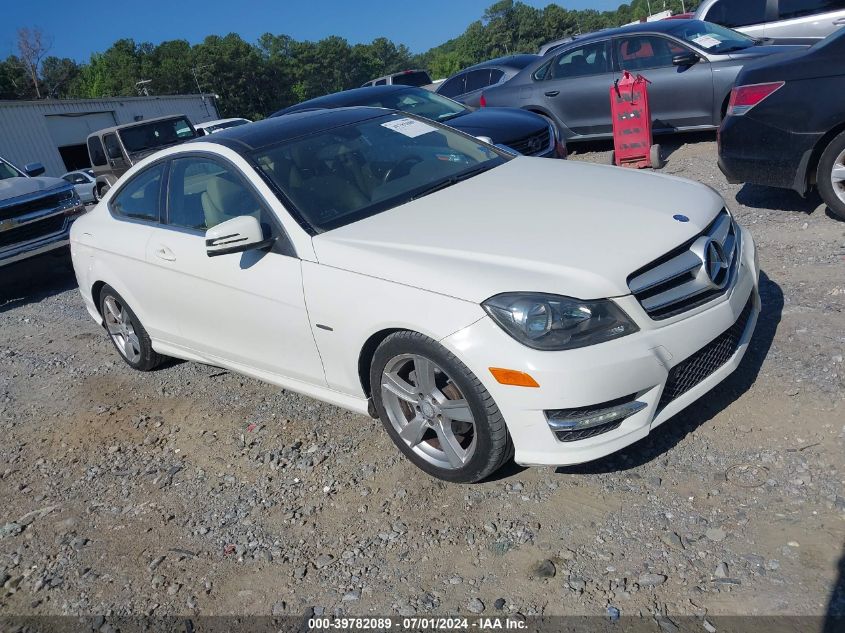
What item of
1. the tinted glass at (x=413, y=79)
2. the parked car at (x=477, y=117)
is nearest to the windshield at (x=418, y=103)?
the parked car at (x=477, y=117)

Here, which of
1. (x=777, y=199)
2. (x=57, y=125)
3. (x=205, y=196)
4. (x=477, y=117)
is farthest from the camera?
(x=57, y=125)

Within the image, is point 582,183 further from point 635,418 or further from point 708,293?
point 635,418

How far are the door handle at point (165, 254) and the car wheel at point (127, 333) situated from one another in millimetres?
790

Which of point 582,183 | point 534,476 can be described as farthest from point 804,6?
point 534,476

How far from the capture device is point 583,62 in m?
9.81

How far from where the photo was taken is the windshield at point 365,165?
12.4 feet

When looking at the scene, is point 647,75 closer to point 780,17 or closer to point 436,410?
point 780,17

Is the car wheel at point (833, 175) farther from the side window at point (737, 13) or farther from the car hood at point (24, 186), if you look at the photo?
the car hood at point (24, 186)

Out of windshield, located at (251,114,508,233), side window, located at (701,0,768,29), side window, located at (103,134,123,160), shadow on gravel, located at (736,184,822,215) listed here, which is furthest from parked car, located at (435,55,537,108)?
windshield, located at (251,114,508,233)

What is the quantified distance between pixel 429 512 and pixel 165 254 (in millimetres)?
2316

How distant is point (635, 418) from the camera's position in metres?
2.91

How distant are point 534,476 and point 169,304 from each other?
253cm

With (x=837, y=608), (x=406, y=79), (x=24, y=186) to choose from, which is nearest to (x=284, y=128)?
(x=837, y=608)

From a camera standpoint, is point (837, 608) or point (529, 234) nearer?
point (837, 608)
